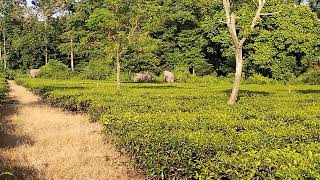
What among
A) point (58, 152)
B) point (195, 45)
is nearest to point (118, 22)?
point (58, 152)

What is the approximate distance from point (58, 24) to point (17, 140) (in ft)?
167

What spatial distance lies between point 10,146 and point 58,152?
4.64 feet

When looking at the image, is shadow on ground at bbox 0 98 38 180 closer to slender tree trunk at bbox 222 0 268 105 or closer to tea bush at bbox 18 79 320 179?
tea bush at bbox 18 79 320 179

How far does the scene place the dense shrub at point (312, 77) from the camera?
35.4 metres

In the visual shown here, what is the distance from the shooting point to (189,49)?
4534 cm

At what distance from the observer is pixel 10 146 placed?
9484 mm

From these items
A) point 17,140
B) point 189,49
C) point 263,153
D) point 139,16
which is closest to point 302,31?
point 189,49

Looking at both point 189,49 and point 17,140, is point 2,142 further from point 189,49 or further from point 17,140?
point 189,49

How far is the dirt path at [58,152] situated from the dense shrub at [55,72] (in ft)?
107

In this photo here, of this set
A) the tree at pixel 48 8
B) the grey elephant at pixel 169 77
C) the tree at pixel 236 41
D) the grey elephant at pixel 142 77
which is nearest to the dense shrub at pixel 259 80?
the grey elephant at pixel 169 77

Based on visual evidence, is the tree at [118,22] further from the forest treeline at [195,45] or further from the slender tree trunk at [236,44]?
the forest treeline at [195,45]

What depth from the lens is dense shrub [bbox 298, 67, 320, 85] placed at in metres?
35.4

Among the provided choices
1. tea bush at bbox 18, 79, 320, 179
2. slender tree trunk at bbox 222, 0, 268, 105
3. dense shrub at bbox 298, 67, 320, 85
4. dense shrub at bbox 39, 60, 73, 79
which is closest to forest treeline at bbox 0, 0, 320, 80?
dense shrub at bbox 298, 67, 320, 85

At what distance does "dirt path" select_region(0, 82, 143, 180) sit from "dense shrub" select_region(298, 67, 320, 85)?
27.8 metres
